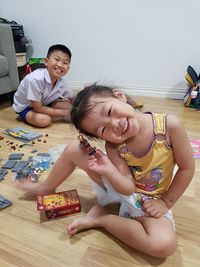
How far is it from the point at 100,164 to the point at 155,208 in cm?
18

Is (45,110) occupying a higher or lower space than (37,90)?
lower

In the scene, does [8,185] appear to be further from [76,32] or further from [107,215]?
[76,32]

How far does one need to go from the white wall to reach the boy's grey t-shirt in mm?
472

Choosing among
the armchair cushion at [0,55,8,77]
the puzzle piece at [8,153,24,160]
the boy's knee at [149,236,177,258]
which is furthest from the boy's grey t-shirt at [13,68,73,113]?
the boy's knee at [149,236,177,258]

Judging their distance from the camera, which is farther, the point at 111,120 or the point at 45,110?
the point at 45,110

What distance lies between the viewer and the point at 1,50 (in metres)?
1.72

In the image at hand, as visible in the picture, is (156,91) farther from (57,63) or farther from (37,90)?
(37,90)

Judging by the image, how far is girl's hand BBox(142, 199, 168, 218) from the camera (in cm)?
66

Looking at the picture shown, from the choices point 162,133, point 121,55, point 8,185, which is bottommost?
point 8,185

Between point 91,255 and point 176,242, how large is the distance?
21 cm

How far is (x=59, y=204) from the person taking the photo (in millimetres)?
761

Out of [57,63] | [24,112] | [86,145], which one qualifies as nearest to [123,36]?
[57,63]

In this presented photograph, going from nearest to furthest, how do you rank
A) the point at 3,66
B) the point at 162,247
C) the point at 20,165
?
the point at 162,247
the point at 20,165
the point at 3,66

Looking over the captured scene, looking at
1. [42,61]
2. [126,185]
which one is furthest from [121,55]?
[126,185]
